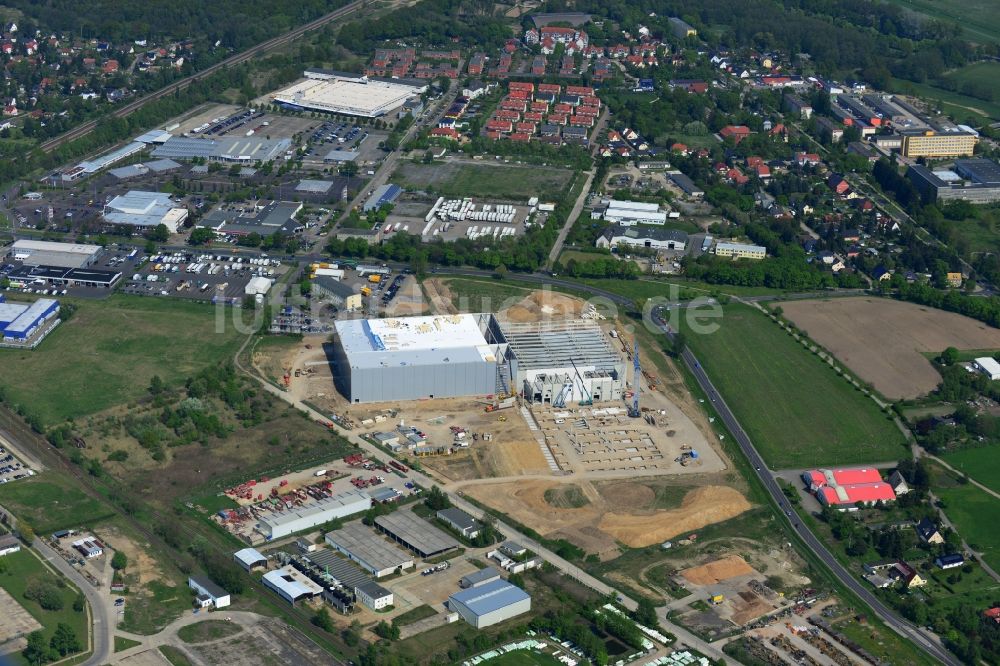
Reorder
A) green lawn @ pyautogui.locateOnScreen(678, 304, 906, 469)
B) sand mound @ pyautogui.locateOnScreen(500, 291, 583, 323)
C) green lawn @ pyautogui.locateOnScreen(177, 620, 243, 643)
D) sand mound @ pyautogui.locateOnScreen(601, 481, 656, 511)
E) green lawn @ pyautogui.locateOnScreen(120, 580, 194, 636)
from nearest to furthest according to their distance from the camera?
green lawn @ pyautogui.locateOnScreen(177, 620, 243, 643) → green lawn @ pyautogui.locateOnScreen(120, 580, 194, 636) → sand mound @ pyautogui.locateOnScreen(601, 481, 656, 511) → green lawn @ pyautogui.locateOnScreen(678, 304, 906, 469) → sand mound @ pyautogui.locateOnScreen(500, 291, 583, 323)

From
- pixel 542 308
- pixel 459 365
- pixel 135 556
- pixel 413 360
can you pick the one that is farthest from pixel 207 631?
pixel 542 308

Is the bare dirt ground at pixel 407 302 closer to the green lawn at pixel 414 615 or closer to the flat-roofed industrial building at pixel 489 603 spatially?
the flat-roofed industrial building at pixel 489 603

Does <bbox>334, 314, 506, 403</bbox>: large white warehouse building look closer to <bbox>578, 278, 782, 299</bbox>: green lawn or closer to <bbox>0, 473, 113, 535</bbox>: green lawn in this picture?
<bbox>578, 278, 782, 299</bbox>: green lawn

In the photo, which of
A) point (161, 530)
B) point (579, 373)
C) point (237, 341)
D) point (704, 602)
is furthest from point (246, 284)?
point (704, 602)

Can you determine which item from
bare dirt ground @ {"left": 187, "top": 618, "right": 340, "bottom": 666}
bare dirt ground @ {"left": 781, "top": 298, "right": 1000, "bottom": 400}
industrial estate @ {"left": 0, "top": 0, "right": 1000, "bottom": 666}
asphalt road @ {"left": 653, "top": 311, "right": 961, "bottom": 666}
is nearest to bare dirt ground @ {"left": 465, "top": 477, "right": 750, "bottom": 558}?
industrial estate @ {"left": 0, "top": 0, "right": 1000, "bottom": 666}

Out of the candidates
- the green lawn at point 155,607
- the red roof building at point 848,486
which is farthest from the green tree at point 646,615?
the green lawn at point 155,607

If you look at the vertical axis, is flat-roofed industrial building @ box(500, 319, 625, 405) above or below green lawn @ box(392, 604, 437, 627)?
above
